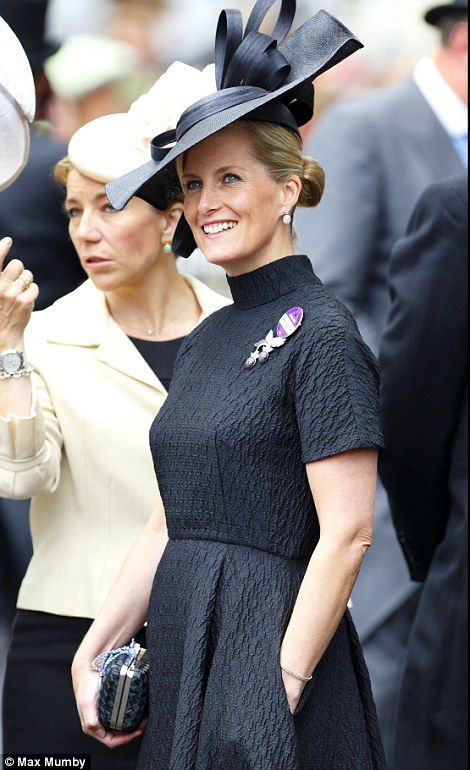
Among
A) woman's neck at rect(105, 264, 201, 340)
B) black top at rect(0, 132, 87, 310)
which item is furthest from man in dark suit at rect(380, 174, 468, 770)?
black top at rect(0, 132, 87, 310)

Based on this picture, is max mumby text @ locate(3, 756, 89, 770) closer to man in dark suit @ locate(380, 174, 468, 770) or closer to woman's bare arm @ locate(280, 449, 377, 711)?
woman's bare arm @ locate(280, 449, 377, 711)

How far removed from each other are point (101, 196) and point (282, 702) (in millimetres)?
1521

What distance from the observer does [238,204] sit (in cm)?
312

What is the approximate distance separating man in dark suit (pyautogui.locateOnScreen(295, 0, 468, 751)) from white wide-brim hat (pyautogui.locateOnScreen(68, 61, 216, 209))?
50.0 inches

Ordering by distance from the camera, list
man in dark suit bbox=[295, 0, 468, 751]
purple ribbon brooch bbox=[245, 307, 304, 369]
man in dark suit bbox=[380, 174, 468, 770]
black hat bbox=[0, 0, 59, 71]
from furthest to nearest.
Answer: black hat bbox=[0, 0, 59, 71]
man in dark suit bbox=[295, 0, 468, 751]
man in dark suit bbox=[380, 174, 468, 770]
purple ribbon brooch bbox=[245, 307, 304, 369]

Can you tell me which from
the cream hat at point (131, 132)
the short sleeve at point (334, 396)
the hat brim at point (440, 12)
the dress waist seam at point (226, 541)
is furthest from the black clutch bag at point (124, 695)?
the hat brim at point (440, 12)

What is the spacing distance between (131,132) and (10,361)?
2.49 ft

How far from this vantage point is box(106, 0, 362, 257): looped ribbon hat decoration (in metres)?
3.09

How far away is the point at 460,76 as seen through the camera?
529 centimetres

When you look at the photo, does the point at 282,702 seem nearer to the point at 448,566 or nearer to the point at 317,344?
the point at 317,344

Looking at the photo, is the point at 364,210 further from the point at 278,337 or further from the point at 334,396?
the point at 334,396

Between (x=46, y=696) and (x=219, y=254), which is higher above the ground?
(x=219, y=254)

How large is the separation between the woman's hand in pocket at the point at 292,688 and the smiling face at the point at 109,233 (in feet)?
4.40

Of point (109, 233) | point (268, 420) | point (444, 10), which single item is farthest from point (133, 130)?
point (444, 10)
